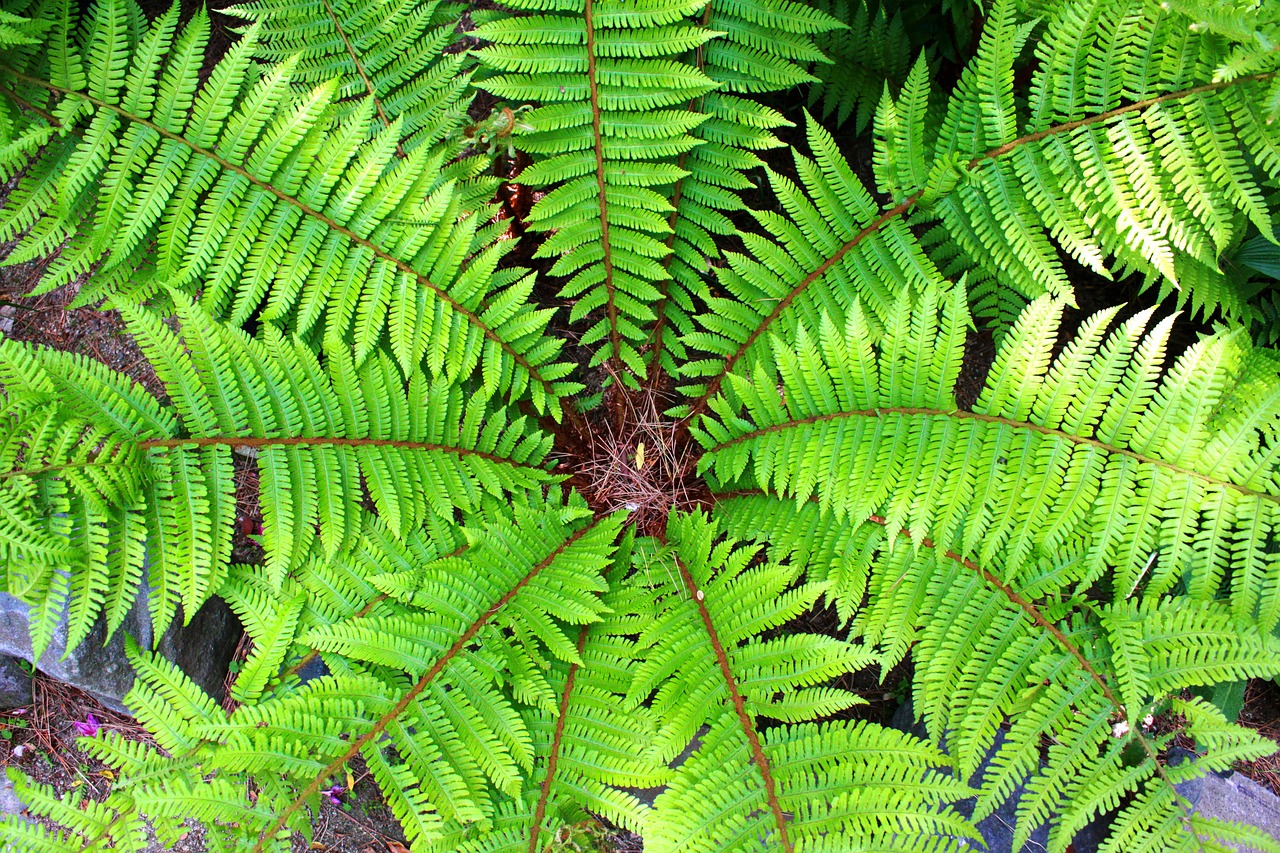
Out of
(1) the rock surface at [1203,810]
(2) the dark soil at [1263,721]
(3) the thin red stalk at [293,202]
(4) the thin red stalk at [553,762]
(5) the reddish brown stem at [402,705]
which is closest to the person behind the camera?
(5) the reddish brown stem at [402,705]

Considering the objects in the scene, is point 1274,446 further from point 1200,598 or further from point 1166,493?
point 1200,598

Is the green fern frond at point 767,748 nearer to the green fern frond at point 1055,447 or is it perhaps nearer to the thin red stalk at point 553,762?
the thin red stalk at point 553,762

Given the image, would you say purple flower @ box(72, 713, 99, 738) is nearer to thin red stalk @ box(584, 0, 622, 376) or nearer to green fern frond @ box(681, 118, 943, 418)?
thin red stalk @ box(584, 0, 622, 376)

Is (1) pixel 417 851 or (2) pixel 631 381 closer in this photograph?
(1) pixel 417 851

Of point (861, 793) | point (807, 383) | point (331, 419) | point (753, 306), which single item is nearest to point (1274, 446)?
point (807, 383)

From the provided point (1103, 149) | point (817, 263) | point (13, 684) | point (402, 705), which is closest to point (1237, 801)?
point (1103, 149)

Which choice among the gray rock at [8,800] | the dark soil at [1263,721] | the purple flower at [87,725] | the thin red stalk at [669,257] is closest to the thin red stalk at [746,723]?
the thin red stalk at [669,257]

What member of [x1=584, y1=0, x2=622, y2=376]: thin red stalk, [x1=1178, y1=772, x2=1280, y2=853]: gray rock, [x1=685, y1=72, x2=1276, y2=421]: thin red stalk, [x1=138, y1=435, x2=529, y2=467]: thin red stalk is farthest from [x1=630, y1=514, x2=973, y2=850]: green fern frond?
[x1=1178, y1=772, x2=1280, y2=853]: gray rock
